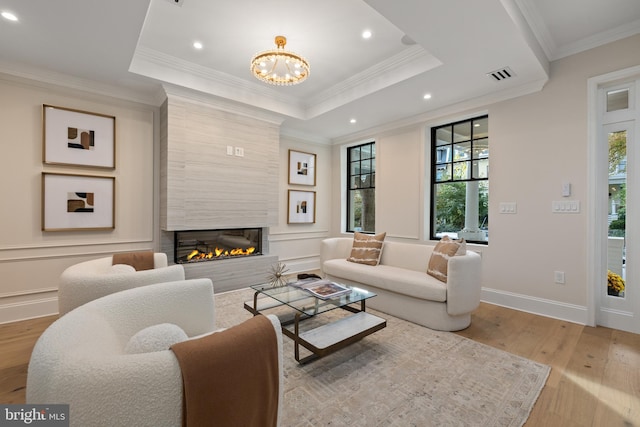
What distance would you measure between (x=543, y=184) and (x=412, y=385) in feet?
9.17

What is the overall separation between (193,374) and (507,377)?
2155mm

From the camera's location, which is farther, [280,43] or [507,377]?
[280,43]

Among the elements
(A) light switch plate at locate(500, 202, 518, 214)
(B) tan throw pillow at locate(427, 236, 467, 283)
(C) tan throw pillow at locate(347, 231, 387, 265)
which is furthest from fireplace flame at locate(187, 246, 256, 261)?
(A) light switch plate at locate(500, 202, 518, 214)

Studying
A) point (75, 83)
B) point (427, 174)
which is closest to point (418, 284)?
point (427, 174)

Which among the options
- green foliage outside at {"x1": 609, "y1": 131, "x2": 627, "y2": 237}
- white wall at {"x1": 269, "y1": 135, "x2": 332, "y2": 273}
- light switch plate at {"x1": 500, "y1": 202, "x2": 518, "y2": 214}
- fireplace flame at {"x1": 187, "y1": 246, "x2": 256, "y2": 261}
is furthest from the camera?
white wall at {"x1": 269, "y1": 135, "x2": 332, "y2": 273}

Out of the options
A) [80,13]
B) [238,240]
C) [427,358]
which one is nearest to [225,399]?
[427,358]

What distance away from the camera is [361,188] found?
5.58m

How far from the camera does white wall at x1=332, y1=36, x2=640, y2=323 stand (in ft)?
9.49

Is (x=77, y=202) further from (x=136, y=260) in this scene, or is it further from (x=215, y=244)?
(x=215, y=244)

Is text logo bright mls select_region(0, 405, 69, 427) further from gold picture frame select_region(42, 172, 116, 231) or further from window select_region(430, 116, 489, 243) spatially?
window select_region(430, 116, 489, 243)

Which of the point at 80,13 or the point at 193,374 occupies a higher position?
the point at 80,13

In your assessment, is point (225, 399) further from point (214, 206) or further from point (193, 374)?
point (214, 206)

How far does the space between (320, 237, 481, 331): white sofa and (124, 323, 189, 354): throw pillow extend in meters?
2.36

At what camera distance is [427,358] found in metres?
2.18
